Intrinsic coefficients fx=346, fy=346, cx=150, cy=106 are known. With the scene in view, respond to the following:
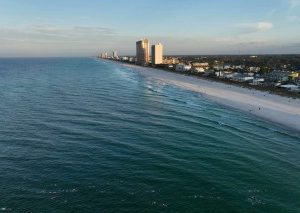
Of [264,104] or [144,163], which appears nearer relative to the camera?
[144,163]

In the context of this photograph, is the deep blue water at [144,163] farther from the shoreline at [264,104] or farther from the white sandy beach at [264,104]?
the white sandy beach at [264,104]

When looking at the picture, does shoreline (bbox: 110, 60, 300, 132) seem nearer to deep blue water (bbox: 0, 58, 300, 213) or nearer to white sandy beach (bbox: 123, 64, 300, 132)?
white sandy beach (bbox: 123, 64, 300, 132)

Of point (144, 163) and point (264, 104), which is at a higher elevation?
point (144, 163)

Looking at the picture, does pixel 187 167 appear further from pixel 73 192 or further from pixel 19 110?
pixel 19 110

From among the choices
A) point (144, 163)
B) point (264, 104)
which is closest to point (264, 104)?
point (264, 104)

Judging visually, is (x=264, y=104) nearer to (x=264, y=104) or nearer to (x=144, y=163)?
(x=264, y=104)

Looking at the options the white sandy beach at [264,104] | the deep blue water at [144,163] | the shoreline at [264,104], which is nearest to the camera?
the deep blue water at [144,163]

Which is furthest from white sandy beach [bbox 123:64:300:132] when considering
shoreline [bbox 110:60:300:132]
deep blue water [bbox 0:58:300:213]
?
deep blue water [bbox 0:58:300:213]

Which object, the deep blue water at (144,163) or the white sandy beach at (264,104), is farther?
the white sandy beach at (264,104)

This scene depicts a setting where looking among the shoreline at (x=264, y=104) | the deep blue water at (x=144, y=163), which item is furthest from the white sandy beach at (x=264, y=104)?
the deep blue water at (x=144, y=163)
